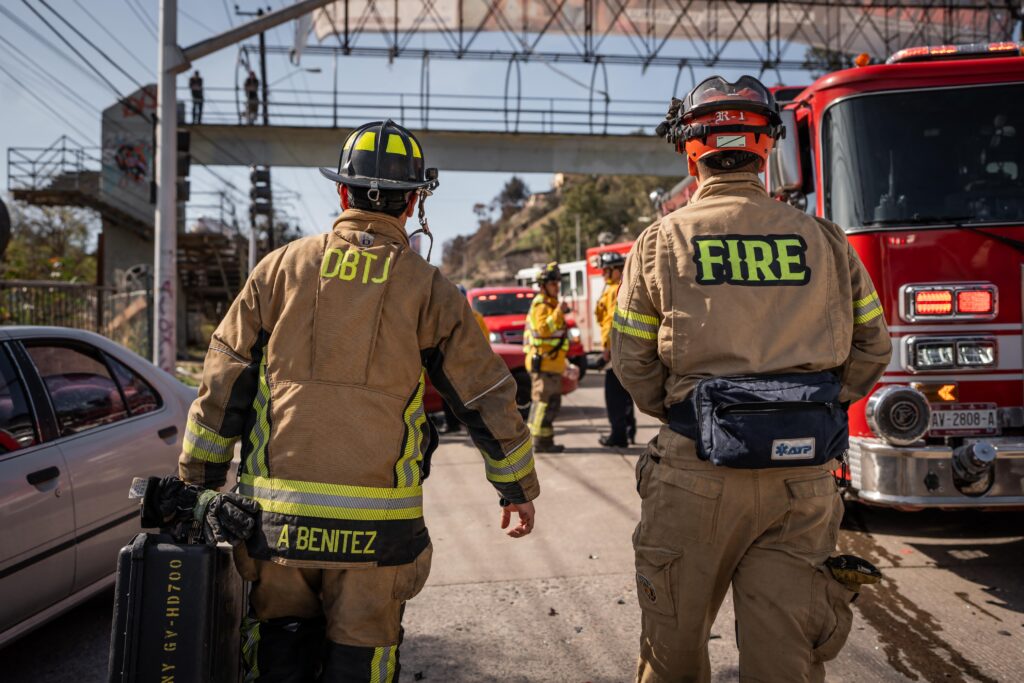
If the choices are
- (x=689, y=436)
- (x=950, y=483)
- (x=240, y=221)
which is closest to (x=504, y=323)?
(x=950, y=483)

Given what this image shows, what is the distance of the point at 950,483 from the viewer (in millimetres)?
3965

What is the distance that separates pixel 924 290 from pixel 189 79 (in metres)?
21.4

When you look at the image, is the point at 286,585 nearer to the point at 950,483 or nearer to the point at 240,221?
the point at 950,483

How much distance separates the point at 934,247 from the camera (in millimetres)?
4219

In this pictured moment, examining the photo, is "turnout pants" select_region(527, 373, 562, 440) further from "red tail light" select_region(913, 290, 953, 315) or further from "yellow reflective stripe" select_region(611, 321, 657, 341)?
"yellow reflective stripe" select_region(611, 321, 657, 341)

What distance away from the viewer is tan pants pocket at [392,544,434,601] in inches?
87.2

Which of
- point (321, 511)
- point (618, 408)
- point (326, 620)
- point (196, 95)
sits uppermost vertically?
point (196, 95)

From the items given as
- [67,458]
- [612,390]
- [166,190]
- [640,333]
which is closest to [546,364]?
[612,390]

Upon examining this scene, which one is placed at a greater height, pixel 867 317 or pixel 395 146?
pixel 395 146

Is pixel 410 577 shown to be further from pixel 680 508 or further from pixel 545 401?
pixel 545 401

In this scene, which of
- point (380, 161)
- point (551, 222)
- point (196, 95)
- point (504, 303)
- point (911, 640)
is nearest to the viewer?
point (380, 161)

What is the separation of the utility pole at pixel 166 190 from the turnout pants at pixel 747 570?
33.5ft

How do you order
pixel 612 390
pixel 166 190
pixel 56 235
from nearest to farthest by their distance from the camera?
1. pixel 612 390
2. pixel 166 190
3. pixel 56 235

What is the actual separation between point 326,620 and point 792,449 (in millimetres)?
1373
